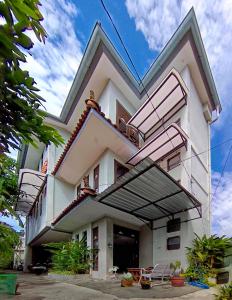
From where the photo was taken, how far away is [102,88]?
1722 centimetres

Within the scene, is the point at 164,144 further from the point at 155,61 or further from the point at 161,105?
the point at 155,61

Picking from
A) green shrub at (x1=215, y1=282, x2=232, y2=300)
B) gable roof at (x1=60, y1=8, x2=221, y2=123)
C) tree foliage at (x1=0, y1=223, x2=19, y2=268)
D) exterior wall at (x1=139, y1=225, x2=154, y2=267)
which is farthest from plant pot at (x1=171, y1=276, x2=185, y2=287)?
gable roof at (x1=60, y1=8, x2=221, y2=123)

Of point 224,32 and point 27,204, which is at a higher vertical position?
point 224,32

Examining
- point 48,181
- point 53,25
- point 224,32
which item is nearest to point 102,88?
point 48,181

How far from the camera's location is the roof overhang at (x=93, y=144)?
13133mm

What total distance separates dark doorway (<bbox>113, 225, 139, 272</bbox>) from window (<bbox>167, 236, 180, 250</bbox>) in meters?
2.53

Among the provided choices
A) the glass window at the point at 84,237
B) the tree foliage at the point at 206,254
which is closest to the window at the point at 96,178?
the glass window at the point at 84,237

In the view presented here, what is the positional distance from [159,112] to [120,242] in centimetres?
813

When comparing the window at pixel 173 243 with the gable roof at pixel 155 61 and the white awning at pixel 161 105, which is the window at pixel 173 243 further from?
the gable roof at pixel 155 61

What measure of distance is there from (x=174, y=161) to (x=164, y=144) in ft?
3.41

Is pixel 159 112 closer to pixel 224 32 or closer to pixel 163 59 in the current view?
pixel 163 59

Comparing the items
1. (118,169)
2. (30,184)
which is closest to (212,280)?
(118,169)

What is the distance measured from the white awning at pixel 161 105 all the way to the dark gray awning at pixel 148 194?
214 inches

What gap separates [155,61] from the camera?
54.6 ft
